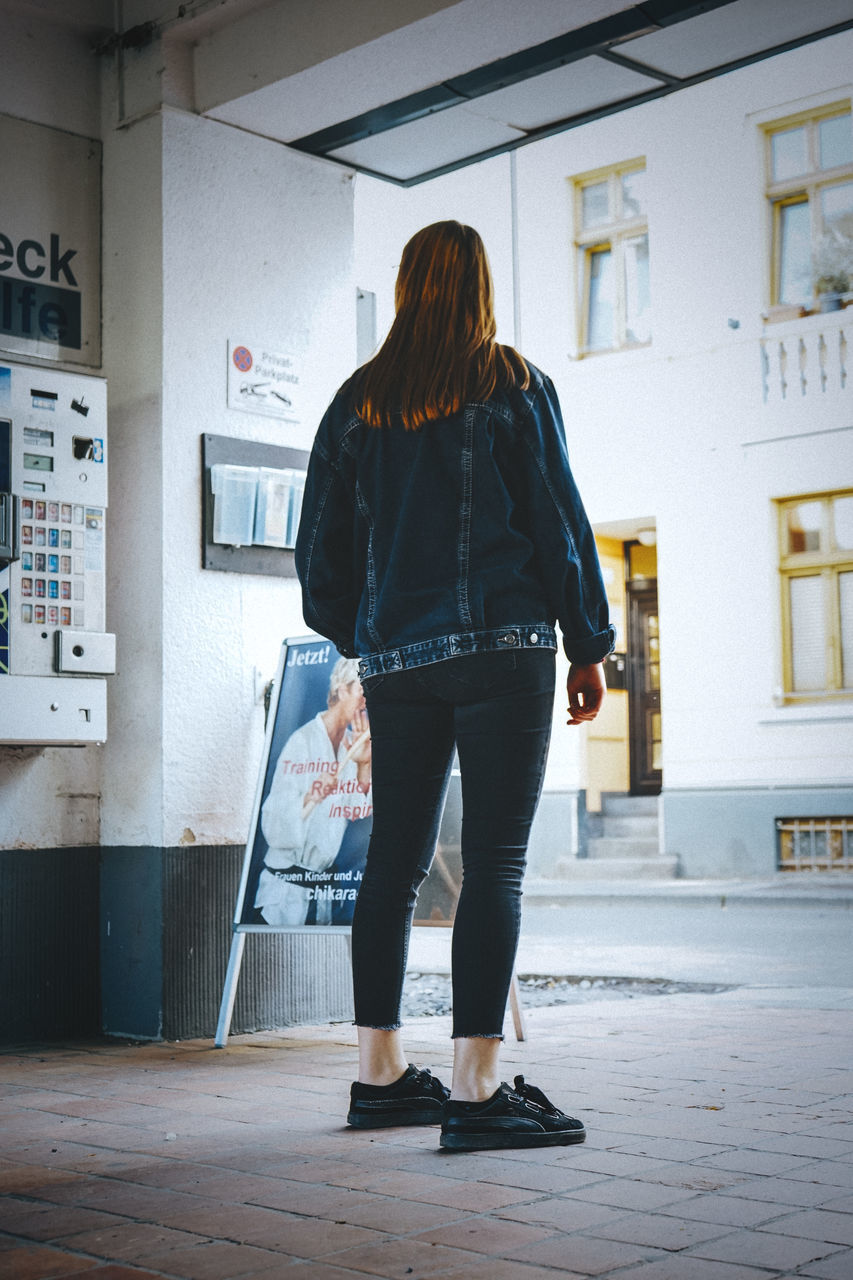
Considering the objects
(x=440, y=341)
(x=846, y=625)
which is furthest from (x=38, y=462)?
(x=846, y=625)

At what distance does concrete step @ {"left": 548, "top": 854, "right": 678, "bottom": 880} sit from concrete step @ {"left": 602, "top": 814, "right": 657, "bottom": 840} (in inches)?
21.1

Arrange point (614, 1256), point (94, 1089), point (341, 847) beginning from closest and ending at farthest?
point (614, 1256), point (94, 1089), point (341, 847)

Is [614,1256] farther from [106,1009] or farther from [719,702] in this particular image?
[719,702]

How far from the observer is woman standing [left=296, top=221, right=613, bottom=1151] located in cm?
289

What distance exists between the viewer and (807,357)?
46.9 feet

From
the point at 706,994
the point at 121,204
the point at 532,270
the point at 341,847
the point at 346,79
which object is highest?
the point at 532,270

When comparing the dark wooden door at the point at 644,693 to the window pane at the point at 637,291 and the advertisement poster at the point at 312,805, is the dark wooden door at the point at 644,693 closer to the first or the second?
the window pane at the point at 637,291

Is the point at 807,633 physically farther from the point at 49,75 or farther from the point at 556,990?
the point at 49,75

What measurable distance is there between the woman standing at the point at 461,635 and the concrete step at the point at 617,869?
10.9 metres

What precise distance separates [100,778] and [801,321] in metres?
11.1

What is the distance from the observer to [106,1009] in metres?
4.68

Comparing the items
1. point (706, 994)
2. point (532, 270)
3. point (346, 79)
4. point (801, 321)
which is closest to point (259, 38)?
point (346, 79)

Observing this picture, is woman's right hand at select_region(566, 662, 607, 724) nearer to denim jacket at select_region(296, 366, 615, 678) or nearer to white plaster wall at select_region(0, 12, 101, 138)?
denim jacket at select_region(296, 366, 615, 678)

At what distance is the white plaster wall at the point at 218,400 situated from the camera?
4645 mm
